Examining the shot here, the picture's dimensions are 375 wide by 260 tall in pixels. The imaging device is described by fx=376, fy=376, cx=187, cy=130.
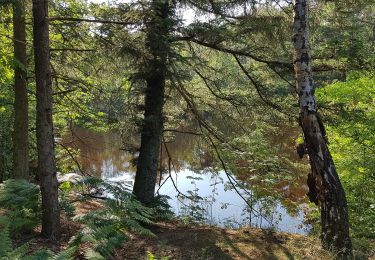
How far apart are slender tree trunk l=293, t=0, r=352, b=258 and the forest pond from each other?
247 centimetres

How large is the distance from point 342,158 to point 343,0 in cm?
346

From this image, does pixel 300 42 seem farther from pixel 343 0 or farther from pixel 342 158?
pixel 342 158

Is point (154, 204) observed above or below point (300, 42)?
below

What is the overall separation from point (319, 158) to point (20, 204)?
437 cm

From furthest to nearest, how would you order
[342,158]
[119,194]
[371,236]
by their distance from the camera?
1. [342,158]
2. [371,236]
3. [119,194]

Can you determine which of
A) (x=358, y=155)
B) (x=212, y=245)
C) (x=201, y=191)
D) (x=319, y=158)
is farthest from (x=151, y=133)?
(x=201, y=191)

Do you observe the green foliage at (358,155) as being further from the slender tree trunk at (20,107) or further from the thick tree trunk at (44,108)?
the slender tree trunk at (20,107)

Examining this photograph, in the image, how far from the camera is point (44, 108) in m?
4.82

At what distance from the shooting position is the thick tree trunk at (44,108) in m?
4.80

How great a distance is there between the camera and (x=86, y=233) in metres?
4.37

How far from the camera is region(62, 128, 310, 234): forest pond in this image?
9016 mm

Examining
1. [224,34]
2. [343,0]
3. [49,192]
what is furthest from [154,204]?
[343,0]

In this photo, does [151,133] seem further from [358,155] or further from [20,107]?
[358,155]

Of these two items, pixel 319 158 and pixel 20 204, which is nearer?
pixel 319 158
